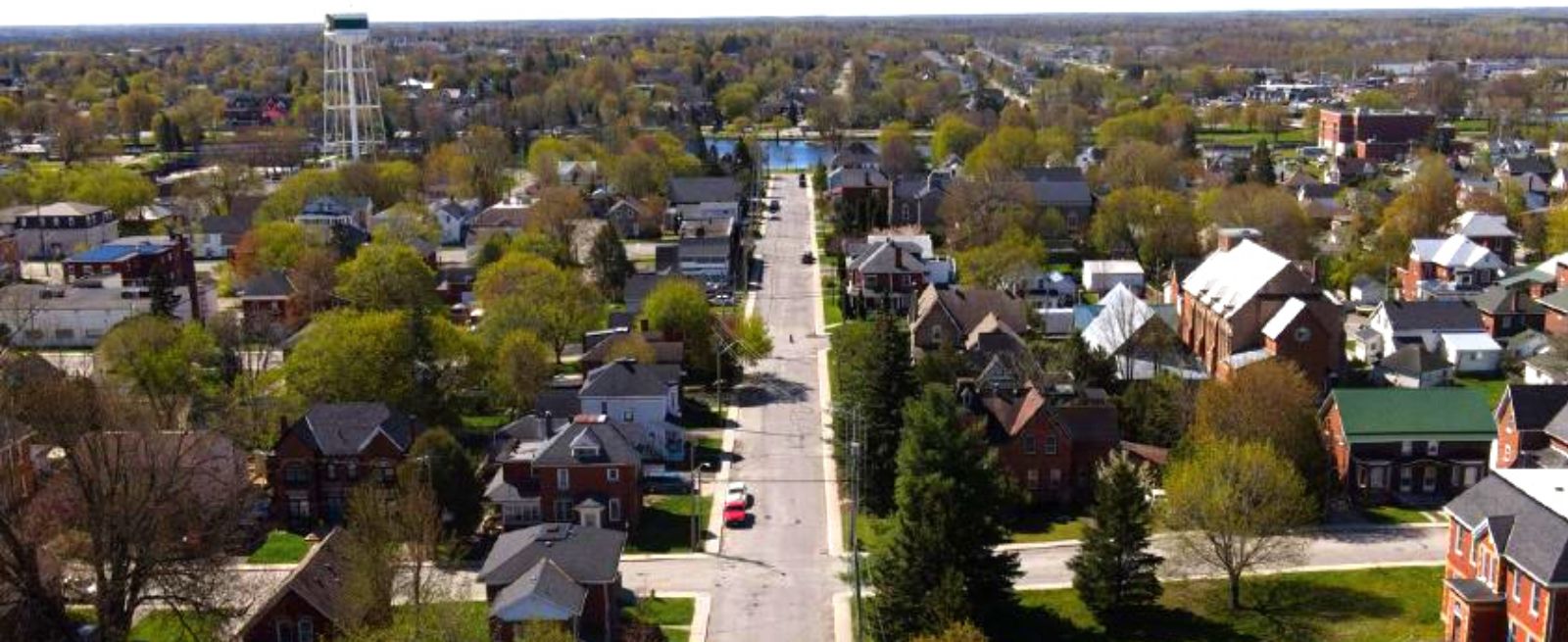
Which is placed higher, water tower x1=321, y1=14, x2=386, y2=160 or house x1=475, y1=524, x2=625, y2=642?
water tower x1=321, y1=14, x2=386, y2=160

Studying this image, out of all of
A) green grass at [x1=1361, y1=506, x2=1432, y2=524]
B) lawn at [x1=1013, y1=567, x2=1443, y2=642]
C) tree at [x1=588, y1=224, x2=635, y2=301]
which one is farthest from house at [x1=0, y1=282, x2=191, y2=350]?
green grass at [x1=1361, y1=506, x2=1432, y2=524]

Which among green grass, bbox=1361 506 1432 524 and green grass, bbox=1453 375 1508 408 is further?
green grass, bbox=1453 375 1508 408

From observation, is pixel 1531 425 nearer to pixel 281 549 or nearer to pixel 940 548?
pixel 940 548

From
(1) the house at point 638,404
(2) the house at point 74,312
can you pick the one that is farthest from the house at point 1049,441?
(2) the house at point 74,312

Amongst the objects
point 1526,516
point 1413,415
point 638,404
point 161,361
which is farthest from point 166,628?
point 1413,415

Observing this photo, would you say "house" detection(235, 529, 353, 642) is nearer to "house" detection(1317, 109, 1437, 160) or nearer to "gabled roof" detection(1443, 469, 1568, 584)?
"gabled roof" detection(1443, 469, 1568, 584)

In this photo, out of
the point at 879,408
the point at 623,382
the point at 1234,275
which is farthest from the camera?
the point at 1234,275

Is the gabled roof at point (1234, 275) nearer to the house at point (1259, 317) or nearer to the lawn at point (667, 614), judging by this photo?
the house at point (1259, 317)
